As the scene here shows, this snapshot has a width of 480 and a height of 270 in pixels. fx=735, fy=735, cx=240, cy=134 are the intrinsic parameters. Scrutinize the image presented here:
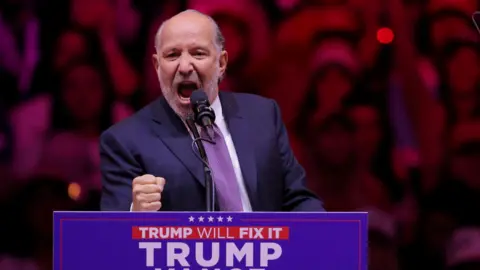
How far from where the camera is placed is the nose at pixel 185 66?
1987 mm

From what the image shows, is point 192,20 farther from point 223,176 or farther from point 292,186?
point 292,186

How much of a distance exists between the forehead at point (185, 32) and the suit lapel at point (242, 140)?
0.72 feet

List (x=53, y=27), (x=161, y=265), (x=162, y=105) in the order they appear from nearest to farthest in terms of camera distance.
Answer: (x=161, y=265) < (x=162, y=105) < (x=53, y=27)

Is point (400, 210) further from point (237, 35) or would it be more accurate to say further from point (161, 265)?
point (161, 265)

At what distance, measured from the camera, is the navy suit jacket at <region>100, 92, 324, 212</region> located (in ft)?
6.34

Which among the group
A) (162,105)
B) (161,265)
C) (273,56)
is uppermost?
(273,56)

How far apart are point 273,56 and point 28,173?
1205 mm

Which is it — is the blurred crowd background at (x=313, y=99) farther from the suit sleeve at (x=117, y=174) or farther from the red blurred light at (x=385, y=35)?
the suit sleeve at (x=117, y=174)

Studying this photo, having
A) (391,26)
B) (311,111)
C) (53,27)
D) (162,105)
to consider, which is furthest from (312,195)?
(53,27)

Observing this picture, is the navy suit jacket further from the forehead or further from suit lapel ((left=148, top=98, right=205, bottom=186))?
the forehead

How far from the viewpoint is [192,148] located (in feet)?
6.00

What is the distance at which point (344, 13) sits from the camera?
3.28 m

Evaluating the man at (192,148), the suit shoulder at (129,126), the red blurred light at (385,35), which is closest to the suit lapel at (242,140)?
the man at (192,148)

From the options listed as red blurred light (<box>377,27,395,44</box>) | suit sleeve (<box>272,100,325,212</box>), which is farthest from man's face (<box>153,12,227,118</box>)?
red blurred light (<box>377,27,395,44</box>)
